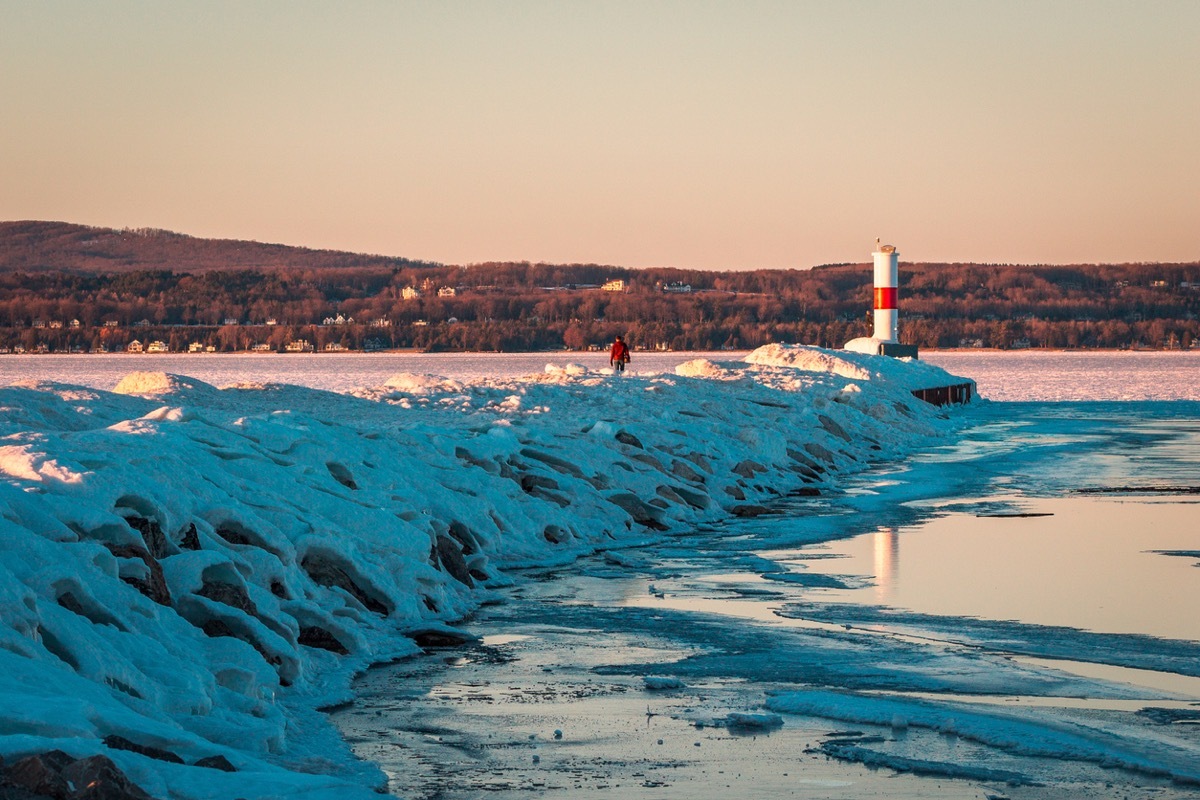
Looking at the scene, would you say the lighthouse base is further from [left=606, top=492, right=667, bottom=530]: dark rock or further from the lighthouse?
[left=606, top=492, right=667, bottom=530]: dark rock

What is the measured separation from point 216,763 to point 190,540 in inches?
142

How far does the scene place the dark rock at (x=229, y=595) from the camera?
28.8 ft

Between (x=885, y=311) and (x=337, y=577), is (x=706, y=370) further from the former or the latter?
(x=337, y=577)

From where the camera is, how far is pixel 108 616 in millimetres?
7570

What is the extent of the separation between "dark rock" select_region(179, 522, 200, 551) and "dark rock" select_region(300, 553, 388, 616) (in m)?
1.13

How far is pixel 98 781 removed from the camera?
5.16 m

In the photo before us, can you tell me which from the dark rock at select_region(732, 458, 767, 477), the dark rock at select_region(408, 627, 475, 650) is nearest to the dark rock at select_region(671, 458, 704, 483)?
the dark rock at select_region(732, 458, 767, 477)

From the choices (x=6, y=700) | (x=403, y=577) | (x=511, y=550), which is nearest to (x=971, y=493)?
(x=511, y=550)

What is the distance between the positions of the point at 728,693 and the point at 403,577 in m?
3.61

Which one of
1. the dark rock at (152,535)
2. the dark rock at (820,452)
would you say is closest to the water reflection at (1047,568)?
the dark rock at (152,535)

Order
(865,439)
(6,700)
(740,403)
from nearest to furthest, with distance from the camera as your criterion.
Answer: (6,700)
(740,403)
(865,439)

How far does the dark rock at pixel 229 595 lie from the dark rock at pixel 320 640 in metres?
Result: 0.57

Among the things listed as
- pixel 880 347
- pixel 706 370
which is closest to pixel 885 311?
pixel 880 347

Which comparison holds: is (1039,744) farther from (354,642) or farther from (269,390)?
(269,390)
